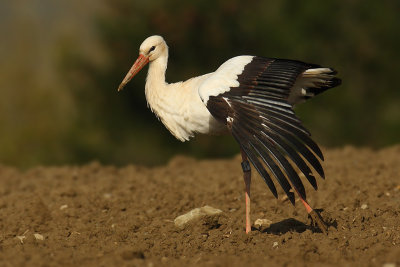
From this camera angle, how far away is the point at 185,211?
7.88 metres

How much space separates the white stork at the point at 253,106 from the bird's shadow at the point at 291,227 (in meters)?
0.21

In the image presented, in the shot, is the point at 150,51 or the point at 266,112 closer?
the point at 266,112

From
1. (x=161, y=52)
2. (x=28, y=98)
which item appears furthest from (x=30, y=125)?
(x=161, y=52)

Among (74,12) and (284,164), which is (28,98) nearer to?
(284,164)

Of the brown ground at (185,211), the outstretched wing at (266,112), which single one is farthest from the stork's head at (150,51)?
the brown ground at (185,211)

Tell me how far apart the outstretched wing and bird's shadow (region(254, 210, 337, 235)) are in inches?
26.8

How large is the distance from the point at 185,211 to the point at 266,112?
2.08 metres

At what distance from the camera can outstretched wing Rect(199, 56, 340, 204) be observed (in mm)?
5980

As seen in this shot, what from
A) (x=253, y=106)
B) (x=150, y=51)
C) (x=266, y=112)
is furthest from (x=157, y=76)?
(x=266, y=112)

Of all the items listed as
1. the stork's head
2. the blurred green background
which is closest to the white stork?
the stork's head

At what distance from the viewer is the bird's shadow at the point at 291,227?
6719 millimetres

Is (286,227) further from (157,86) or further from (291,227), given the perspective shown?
(157,86)

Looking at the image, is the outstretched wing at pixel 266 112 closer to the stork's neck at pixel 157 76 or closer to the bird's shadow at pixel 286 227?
the bird's shadow at pixel 286 227

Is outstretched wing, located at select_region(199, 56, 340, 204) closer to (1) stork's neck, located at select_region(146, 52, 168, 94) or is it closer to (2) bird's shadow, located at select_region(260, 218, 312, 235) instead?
(2) bird's shadow, located at select_region(260, 218, 312, 235)
